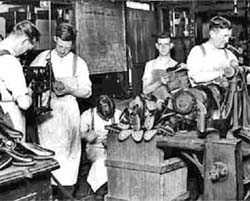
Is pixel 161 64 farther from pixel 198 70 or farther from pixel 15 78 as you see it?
pixel 15 78

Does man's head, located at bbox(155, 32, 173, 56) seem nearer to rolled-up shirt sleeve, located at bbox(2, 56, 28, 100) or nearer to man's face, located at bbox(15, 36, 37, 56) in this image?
man's face, located at bbox(15, 36, 37, 56)

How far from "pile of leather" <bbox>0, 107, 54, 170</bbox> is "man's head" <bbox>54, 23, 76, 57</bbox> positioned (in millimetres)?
1697

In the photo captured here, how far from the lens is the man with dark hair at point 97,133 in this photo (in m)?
4.28

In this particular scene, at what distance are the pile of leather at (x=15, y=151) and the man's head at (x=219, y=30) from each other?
7.73 ft

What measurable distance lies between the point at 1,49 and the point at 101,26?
230 centimetres

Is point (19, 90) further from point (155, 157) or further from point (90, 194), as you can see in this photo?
point (90, 194)

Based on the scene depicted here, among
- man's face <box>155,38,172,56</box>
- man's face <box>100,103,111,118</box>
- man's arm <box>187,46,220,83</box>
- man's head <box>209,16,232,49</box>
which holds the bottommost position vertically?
man's face <box>100,103,111,118</box>

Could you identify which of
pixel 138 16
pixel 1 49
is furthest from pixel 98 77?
pixel 1 49

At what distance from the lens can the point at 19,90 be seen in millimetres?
3174

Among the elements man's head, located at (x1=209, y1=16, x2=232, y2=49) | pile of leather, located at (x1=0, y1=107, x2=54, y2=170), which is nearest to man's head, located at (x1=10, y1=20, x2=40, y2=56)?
pile of leather, located at (x1=0, y1=107, x2=54, y2=170)

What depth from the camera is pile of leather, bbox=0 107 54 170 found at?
2.25 metres

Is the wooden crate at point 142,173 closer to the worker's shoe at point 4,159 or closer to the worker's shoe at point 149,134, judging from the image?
the worker's shoe at point 149,134

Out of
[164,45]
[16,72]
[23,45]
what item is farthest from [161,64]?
[16,72]

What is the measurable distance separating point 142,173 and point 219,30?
61.9 inches
